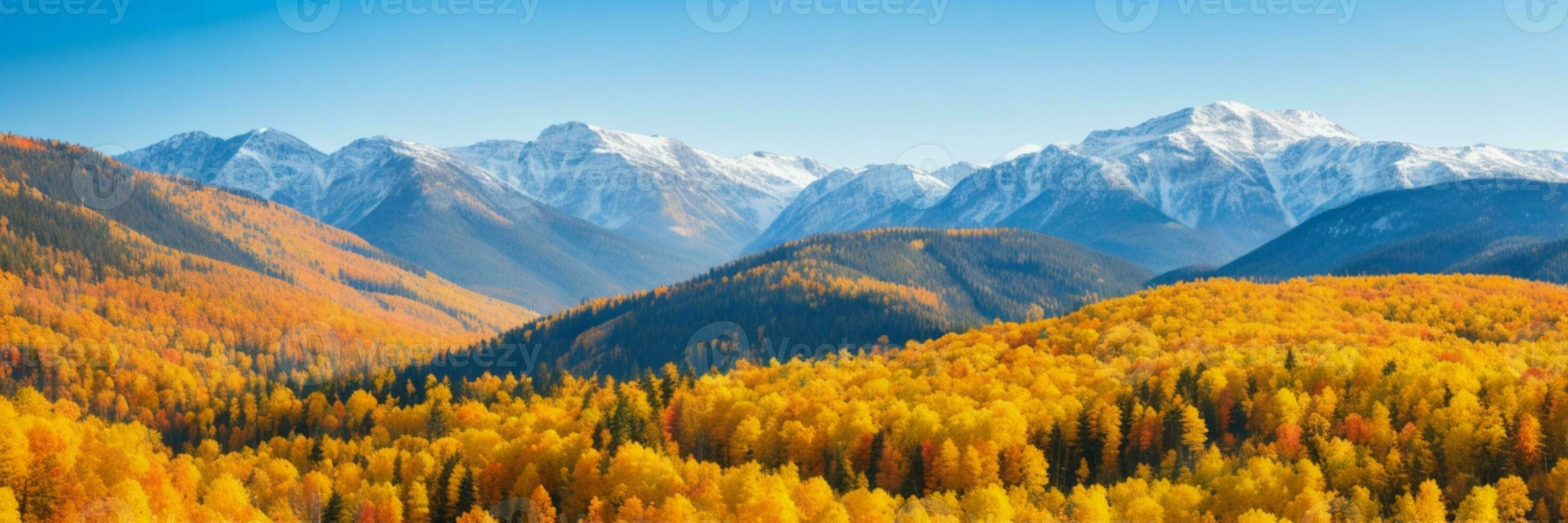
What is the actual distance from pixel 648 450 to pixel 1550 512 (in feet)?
265

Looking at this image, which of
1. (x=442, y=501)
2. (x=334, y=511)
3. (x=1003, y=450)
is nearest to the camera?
(x=334, y=511)

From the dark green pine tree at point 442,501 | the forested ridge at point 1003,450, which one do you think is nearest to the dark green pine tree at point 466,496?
the forested ridge at point 1003,450

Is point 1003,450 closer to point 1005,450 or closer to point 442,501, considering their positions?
point 1005,450

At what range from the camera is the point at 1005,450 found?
10406 centimetres

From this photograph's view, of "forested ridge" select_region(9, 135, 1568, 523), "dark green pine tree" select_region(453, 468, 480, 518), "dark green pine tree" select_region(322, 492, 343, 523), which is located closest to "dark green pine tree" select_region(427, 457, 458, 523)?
"forested ridge" select_region(9, 135, 1568, 523)

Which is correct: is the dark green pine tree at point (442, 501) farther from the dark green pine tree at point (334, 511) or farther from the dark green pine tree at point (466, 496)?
the dark green pine tree at point (334, 511)

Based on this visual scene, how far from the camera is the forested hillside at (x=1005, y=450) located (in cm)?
8888

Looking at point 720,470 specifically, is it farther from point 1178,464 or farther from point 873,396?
point 1178,464

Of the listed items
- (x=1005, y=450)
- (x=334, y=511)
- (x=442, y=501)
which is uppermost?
(x=1005, y=450)

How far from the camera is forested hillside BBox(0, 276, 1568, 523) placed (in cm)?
8888

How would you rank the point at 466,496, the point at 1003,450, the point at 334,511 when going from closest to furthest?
the point at 334,511
the point at 466,496
the point at 1003,450

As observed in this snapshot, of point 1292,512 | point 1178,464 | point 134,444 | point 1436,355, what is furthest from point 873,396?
point 134,444

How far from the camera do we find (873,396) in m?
132

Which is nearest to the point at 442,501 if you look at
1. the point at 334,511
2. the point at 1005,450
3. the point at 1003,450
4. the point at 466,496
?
the point at 466,496
